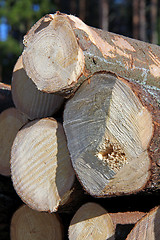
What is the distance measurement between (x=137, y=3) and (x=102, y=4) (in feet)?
4.37

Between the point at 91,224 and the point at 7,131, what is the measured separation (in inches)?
34.0

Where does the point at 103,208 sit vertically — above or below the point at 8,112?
below

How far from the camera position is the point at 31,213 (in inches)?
90.4

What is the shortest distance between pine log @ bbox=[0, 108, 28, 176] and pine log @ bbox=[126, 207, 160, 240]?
1001mm

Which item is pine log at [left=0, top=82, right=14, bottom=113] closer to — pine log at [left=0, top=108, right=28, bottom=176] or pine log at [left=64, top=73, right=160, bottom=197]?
pine log at [left=0, top=108, right=28, bottom=176]

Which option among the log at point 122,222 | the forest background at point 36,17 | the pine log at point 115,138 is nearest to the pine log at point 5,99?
the pine log at point 115,138

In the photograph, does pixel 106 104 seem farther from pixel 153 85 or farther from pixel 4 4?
pixel 4 4

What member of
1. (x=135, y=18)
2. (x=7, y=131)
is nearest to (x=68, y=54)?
(x=7, y=131)

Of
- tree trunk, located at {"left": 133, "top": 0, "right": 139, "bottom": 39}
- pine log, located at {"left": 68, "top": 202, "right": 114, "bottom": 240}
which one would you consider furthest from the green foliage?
pine log, located at {"left": 68, "top": 202, "right": 114, "bottom": 240}

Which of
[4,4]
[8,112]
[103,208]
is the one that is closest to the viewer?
[103,208]

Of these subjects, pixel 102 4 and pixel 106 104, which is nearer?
pixel 106 104

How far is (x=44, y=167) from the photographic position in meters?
1.98

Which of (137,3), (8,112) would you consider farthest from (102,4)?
(8,112)

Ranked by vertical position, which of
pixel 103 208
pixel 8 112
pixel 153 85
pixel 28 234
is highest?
pixel 153 85
